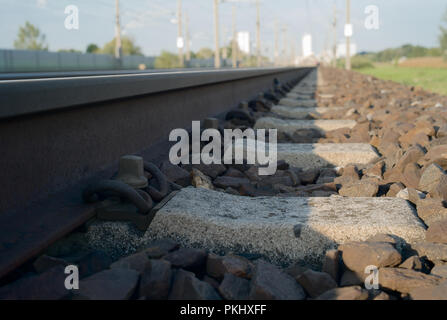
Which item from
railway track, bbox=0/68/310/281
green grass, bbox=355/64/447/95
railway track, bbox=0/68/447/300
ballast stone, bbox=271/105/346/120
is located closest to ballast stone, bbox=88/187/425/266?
railway track, bbox=0/68/447/300

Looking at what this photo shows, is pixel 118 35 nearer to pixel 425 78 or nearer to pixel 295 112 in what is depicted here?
pixel 425 78

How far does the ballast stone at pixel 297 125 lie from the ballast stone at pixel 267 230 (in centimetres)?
357

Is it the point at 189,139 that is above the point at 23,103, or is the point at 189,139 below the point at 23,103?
below

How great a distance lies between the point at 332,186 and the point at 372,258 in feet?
4.56

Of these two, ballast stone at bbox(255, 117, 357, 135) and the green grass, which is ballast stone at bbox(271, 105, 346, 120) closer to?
ballast stone at bbox(255, 117, 357, 135)

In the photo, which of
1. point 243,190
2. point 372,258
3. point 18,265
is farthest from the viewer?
point 243,190

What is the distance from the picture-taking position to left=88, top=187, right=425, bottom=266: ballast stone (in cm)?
233

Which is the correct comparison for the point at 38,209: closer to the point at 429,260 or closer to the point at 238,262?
the point at 238,262

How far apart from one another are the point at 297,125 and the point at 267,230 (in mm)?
4176

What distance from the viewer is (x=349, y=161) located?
429 cm

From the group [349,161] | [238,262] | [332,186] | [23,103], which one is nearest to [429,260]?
[238,262]

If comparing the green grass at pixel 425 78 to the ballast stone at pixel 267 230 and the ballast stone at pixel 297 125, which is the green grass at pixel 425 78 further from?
the ballast stone at pixel 267 230

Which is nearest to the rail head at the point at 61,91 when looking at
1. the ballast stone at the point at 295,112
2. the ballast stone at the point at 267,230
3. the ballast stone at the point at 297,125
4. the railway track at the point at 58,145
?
the railway track at the point at 58,145

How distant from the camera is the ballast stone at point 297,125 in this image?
243 inches
